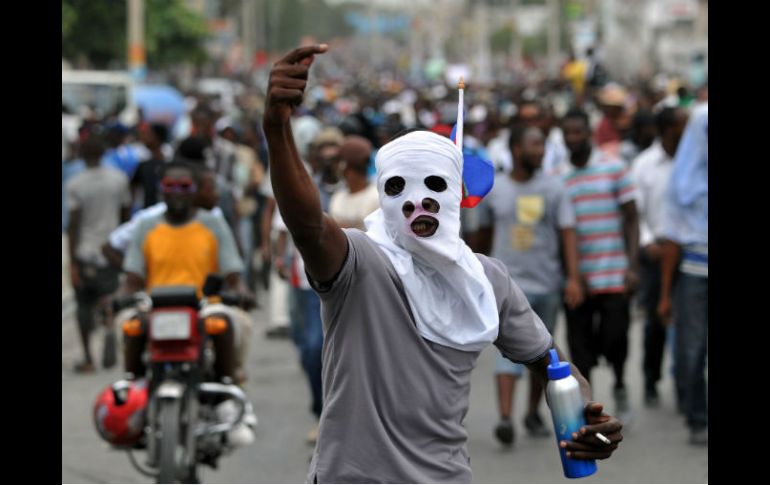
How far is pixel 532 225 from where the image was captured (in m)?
8.78

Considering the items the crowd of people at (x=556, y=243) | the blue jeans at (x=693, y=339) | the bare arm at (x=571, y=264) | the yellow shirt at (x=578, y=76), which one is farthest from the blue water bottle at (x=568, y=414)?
the yellow shirt at (x=578, y=76)

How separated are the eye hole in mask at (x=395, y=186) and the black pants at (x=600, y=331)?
5.03 metres

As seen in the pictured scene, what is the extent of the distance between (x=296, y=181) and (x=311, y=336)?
16.6 feet

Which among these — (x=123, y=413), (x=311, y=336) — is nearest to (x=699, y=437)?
(x=311, y=336)

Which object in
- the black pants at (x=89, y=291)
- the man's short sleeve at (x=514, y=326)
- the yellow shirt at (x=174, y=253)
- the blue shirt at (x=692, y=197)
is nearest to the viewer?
the man's short sleeve at (x=514, y=326)

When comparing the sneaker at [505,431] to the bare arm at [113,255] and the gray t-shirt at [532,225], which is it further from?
the bare arm at [113,255]

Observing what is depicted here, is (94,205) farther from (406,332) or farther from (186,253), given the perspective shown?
(406,332)

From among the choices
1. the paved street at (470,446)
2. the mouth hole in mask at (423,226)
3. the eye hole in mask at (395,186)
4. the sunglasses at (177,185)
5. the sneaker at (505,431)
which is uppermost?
the sunglasses at (177,185)

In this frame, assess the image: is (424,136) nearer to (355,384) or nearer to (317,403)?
(355,384)

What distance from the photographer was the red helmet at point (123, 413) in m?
6.95

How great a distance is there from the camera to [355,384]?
4.00 metres

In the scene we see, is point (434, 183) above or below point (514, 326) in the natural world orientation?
above

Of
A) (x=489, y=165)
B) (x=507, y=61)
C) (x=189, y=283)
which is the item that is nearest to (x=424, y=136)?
(x=489, y=165)

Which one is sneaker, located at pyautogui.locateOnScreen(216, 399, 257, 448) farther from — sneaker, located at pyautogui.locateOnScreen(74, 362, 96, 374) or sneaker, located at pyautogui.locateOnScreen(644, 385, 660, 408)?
sneaker, located at pyautogui.locateOnScreen(74, 362, 96, 374)
